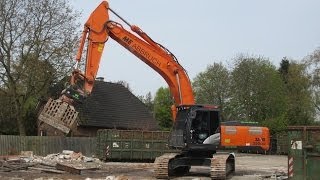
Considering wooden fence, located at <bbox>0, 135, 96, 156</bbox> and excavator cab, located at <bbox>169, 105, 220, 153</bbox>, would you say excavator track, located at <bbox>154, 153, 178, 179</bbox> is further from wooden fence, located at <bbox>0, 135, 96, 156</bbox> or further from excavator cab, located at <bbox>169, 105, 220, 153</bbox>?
wooden fence, located at <bbox>0, 135, 96, 156</bbox>

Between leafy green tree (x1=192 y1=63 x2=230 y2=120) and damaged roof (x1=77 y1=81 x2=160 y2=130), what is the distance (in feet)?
55.4

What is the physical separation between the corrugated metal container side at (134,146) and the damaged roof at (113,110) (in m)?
13.5

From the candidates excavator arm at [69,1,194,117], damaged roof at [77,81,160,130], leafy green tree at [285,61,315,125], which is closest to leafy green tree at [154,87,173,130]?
leafy green tree at [285,61,315,125]

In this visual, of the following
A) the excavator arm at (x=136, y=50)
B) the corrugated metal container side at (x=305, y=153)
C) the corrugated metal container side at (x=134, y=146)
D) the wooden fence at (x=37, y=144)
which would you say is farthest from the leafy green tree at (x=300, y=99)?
the corrugated metal container side at (x=305, y=153)

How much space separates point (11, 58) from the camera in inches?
1614

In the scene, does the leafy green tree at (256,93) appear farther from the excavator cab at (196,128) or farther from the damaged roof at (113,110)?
the excavator cab at (196,128)

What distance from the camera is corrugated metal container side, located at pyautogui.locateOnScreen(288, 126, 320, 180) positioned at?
1400 cm

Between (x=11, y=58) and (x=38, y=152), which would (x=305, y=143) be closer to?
(x=38, y=152)

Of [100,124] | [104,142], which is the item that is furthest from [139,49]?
[100,124]

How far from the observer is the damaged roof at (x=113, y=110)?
46688 mm

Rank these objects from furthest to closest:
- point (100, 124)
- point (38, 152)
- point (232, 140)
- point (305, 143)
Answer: point (100, 124) → point (38, 152) → point (232, 140) → point (305, 143)

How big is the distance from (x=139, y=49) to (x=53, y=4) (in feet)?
70.7

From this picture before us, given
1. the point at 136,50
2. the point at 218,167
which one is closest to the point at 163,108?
the point at 136,50

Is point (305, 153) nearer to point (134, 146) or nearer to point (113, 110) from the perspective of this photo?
point (134, 146)
